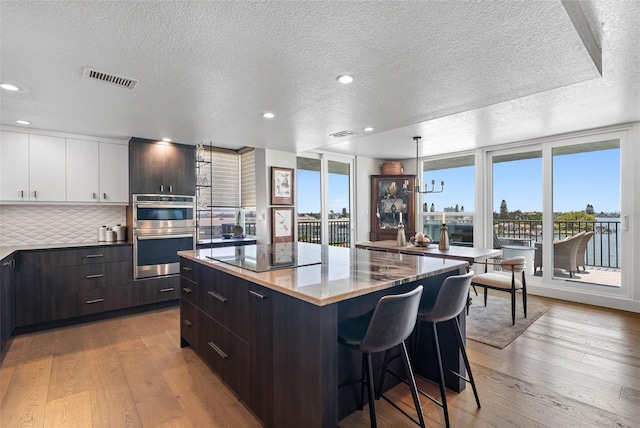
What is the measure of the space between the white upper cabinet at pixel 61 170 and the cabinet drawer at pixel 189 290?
2.08m

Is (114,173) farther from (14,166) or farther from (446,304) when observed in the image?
(446,304)

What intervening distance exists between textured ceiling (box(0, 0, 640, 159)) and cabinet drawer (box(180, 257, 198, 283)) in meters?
1.47

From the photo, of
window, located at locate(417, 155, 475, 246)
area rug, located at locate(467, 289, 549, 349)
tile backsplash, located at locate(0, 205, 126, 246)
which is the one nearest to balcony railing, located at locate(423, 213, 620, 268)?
window, located at locate(417, 155, 475, 246)

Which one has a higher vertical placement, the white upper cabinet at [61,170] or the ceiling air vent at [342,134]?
the ceiling air vent at [342,134]

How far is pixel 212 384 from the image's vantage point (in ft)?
7.71

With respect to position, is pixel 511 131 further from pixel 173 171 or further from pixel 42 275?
pixel 42 275

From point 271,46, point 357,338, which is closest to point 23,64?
point 271,46

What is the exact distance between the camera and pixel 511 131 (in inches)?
173

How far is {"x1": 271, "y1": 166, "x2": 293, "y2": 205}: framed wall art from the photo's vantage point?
5098 millimetres

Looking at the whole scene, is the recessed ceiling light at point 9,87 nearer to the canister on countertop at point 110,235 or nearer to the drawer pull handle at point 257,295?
the canister on countertop at point 110,235

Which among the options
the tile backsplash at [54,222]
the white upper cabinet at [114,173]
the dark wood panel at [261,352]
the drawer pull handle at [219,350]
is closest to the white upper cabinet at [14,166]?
the tile backsplash at [54,222]

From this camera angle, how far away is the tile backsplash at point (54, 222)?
378 cm

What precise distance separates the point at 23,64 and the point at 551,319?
5.50m

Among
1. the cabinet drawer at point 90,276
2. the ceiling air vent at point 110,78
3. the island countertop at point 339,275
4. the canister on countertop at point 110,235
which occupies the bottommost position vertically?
the cabinet drawer at point 90,276
